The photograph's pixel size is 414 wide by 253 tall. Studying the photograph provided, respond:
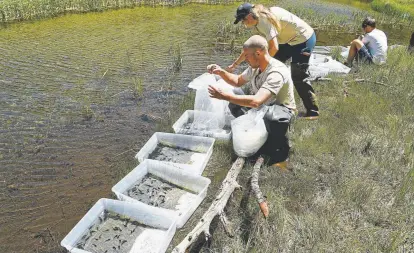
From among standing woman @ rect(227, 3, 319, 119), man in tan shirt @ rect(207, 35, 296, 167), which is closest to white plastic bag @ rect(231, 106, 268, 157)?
man in tan shirt @ rect(207, 35, 296, 167)

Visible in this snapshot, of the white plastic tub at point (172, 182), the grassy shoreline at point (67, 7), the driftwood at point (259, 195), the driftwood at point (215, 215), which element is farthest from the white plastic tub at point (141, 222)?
the grassy shoreline at point (67, 7)

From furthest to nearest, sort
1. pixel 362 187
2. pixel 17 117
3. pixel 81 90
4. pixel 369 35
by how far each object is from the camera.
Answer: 1. pixel 369 35
2. pixel 81 90
3. pixel 17 117
4. pixel 362 187

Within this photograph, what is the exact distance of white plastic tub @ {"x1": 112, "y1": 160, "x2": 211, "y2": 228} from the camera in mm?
2984

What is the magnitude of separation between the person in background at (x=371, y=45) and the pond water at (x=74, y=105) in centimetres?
289

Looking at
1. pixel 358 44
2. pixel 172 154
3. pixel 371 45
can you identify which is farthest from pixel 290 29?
pixel 371 45

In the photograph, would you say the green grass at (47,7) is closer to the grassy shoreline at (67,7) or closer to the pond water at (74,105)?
the grassy shoreline at (67,7)

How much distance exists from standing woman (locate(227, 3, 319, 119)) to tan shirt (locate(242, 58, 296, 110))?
1.54 feet

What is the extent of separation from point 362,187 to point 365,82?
3.11m

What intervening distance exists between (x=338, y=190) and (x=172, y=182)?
1.59m

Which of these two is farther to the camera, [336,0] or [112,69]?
[336,0]

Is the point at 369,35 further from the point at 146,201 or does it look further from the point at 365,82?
the point at 146,201

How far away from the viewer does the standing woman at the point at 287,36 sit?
11.4ft

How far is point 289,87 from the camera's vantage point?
3.22 meters

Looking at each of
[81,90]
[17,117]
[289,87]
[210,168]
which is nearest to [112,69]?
[81,90]
